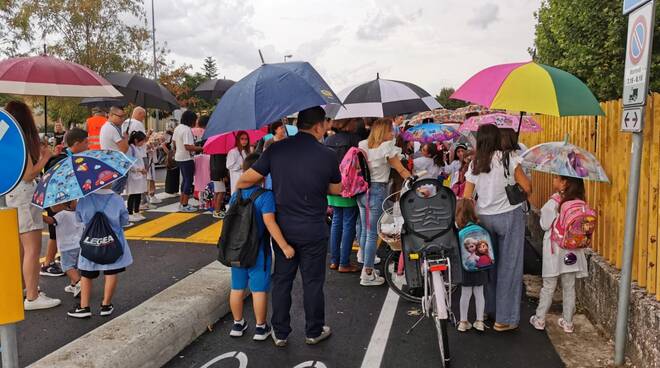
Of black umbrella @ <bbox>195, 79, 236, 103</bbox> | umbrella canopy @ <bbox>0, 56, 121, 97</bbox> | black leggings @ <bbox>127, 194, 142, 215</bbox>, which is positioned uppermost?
black umbrella @ <bbox>195, 79, 236, 103</bbox>

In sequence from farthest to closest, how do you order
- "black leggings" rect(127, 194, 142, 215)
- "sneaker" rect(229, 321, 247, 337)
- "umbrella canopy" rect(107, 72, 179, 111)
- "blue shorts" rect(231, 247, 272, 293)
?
Result: "umbrella canopy" rect(107, 72, 179, 111) → "black leggings" rect(127, 194, 142, 215) → "sneaker" rect(229, 321, 247, 337) → "blue shorts" rect(231, 247, 272, 293)

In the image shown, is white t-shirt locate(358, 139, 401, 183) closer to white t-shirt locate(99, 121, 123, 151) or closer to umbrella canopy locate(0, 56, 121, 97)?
umbrella canopy locate(0, 56, 121, 97)

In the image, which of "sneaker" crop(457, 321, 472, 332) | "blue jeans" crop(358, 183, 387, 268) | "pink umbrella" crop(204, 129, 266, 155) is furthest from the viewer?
"pink umbrella" crop(204, 129, 266, 155)

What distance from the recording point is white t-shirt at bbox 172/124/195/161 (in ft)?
31.5

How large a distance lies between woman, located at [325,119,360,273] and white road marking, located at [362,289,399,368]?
826 mm

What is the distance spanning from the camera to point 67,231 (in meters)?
5.27

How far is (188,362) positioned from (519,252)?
9.58 ft

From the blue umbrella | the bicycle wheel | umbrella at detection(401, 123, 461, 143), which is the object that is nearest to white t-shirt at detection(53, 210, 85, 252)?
the blue umbrella

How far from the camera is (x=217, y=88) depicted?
15031 millimetres

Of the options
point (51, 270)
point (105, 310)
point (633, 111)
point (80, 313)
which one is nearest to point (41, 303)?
point (80, 313)

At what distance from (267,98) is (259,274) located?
1.50 m

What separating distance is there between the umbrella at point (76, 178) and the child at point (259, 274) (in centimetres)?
104

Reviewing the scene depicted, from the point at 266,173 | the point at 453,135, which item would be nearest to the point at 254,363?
the point at 266,173

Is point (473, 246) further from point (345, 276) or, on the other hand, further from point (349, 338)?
point (345, 276)
